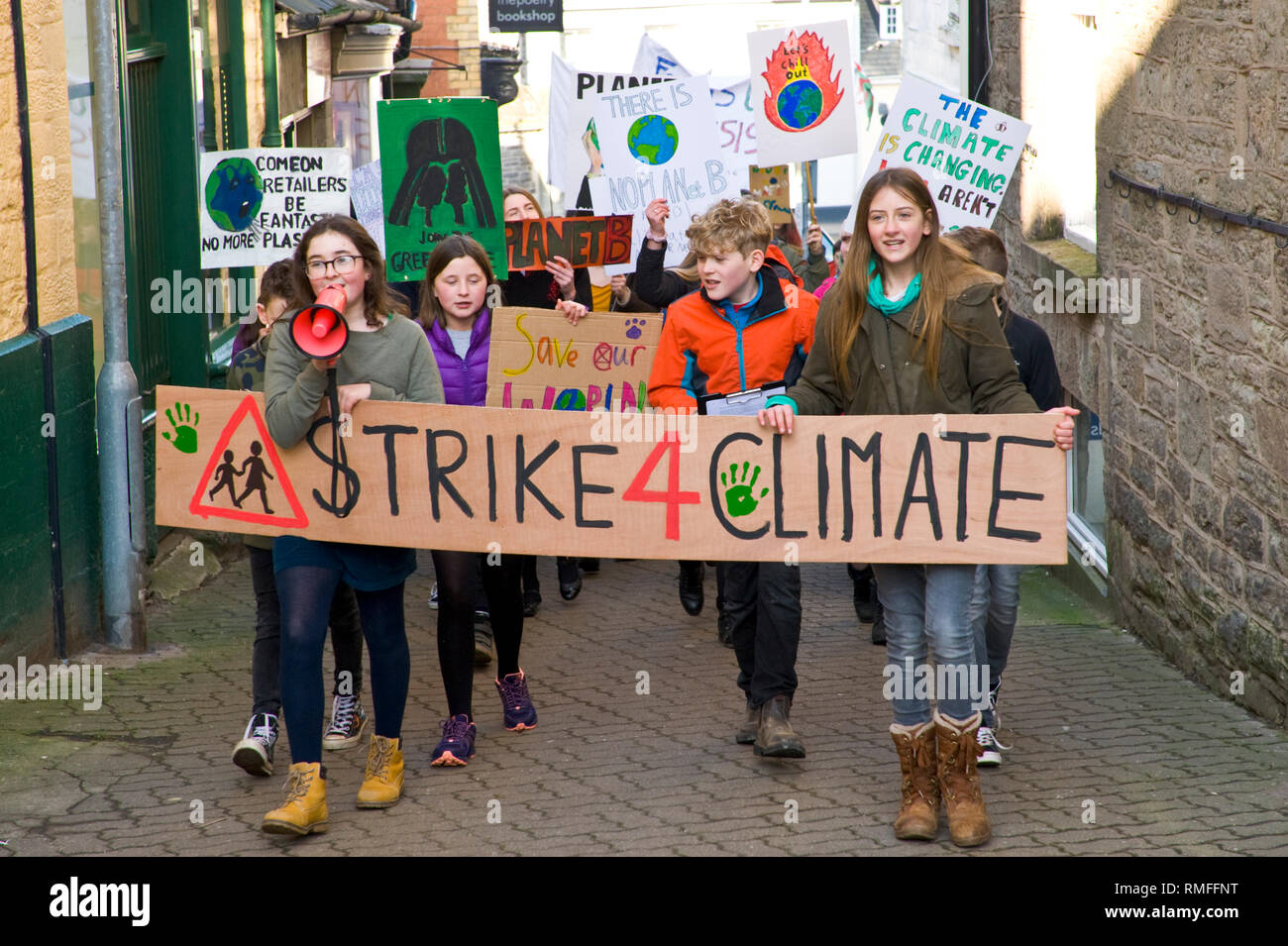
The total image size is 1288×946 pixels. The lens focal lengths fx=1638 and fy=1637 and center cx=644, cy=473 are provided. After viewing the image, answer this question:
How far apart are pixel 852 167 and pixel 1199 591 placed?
1701 inches

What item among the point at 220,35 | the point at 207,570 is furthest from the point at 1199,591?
the point at 220,35

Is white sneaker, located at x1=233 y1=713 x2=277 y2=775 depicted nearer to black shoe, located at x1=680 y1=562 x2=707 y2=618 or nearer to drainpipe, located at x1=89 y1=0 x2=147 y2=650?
drainpipe, located at x1=89 y1=0 x2=147 y2=650

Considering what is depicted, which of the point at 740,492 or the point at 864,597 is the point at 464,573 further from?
the point at 864,597

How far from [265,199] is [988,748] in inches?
189

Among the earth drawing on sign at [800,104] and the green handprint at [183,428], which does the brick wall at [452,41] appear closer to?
the earth drawing on sign at [800,104]

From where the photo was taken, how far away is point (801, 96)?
9.55 m

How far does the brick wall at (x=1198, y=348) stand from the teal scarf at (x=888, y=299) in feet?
5.56

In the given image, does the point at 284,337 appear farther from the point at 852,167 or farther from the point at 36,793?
the point at 852,167

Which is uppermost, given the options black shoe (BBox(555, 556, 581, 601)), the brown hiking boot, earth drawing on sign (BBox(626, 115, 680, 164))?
earth drawing on sign (BBox(626, 115, 680, 164))

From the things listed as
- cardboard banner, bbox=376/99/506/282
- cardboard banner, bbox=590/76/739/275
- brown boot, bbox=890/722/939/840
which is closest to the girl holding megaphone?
brown boot, bbox=890/722/939/840

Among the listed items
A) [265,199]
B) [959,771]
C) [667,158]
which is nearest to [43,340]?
[265,199]

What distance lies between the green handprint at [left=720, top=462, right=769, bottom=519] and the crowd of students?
203 mm

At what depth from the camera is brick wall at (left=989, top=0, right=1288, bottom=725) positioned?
5.92m

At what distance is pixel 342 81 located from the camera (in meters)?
19.5
